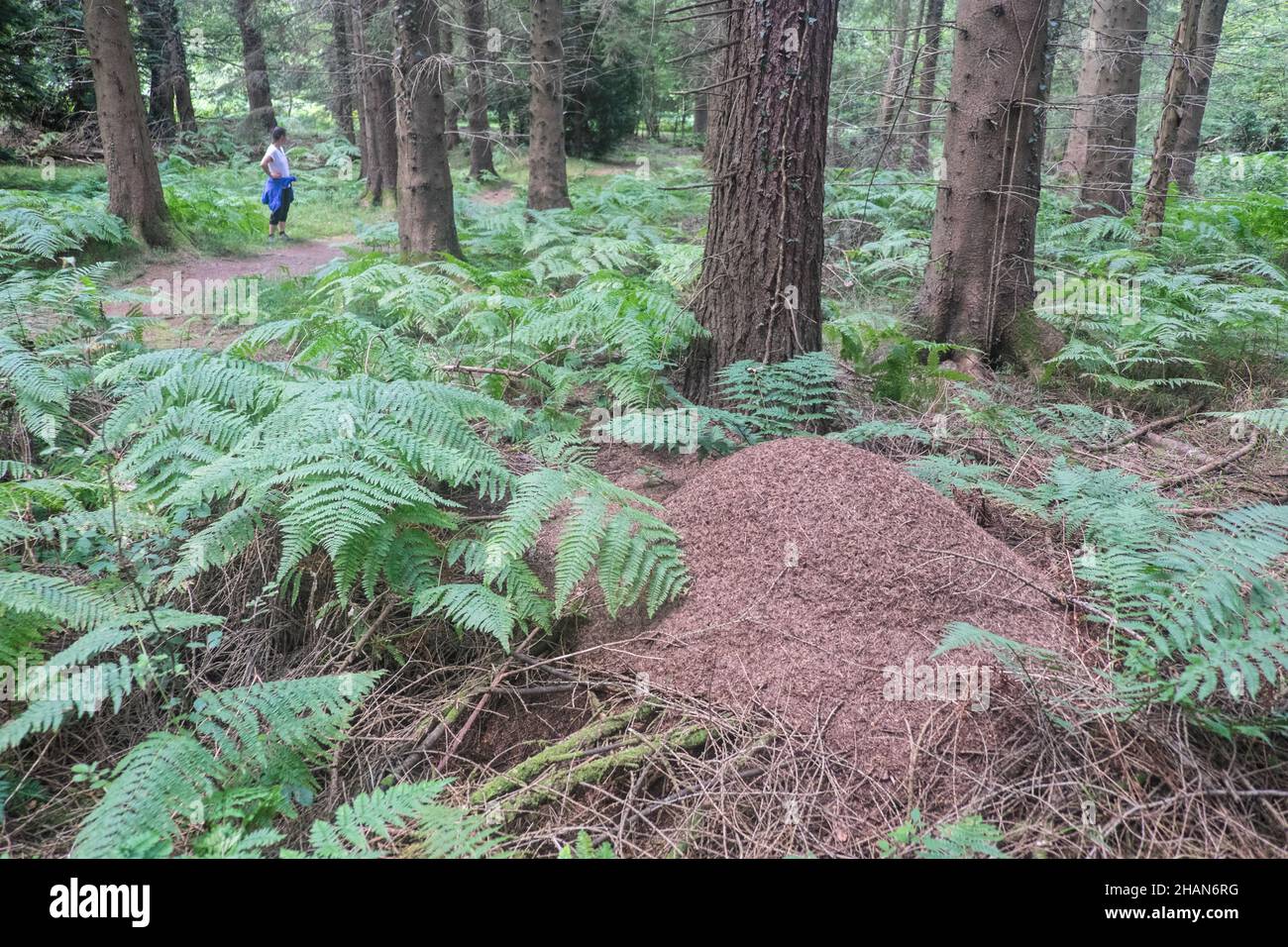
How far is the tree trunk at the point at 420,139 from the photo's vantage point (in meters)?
7.37

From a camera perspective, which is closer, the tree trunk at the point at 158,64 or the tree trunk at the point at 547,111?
the tree trunk at the point at 547,111

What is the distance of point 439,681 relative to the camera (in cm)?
284

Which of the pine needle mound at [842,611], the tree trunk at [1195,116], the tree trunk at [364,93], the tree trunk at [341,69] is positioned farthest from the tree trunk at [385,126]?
the tree trunk at [1195,116]

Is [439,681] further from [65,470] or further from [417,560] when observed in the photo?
[65,470]

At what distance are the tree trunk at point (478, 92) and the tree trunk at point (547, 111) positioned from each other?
55.0 inches

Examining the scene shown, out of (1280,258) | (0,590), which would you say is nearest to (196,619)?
(0,590)

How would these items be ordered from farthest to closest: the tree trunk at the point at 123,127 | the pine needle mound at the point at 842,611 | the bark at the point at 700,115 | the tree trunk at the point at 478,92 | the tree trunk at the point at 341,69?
the bark at the point at 700,115 < the tree trunk at the point at 341,69 < the tree trunk at the point at 478,92 < the tree trunk at the point at 123,127 < the pine needle mound at the point at 842,611

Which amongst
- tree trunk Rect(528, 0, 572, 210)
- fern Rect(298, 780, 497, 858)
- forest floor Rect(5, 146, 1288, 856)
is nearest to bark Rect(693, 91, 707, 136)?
tree trunk Rect(528, 0, 572, 210)

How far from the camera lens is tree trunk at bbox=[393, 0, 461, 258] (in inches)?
290

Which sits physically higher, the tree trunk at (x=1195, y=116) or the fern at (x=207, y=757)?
the tree trunk at (x=1195, y=116)

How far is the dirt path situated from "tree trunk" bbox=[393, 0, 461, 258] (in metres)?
1.21

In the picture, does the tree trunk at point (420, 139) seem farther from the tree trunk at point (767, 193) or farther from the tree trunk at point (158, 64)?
the tree trunk at point (158, 64)

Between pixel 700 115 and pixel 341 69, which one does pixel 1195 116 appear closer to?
pixel 341 69

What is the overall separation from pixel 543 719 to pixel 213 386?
219 centimetres
